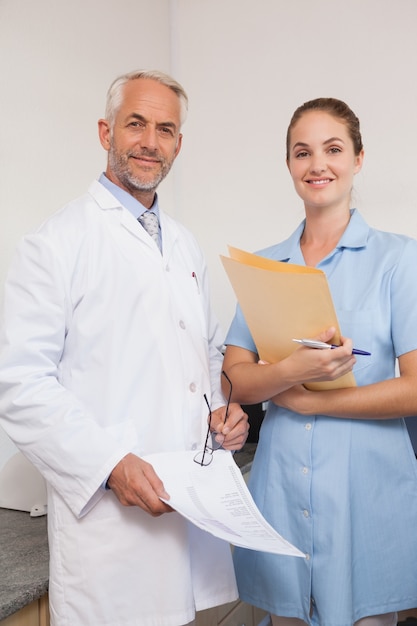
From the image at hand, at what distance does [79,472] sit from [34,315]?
0.95 feet

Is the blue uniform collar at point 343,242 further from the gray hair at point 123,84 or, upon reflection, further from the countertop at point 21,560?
the countertop at point 21,560

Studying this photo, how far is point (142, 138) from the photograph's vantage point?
137 centimetres

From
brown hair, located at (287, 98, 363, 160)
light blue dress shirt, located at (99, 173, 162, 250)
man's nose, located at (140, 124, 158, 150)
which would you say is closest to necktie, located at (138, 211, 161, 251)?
light blue dress shirt, located at (99, 173, 162, 250)

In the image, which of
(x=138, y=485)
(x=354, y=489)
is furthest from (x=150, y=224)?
(x=354, y=489)

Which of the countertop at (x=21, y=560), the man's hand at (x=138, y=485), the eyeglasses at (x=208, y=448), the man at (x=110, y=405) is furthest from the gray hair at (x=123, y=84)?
the countertop at (x=21, y=560)

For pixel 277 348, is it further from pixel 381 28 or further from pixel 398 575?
pixel 381 28

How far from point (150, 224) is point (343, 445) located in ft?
2.03

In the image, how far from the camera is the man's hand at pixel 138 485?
1.05 m

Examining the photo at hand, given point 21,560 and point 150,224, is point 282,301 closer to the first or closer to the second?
point 150,224

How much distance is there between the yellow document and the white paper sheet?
0.25 m

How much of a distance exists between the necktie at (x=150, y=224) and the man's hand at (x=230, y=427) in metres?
0.39

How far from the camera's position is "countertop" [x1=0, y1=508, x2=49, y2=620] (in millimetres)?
1163

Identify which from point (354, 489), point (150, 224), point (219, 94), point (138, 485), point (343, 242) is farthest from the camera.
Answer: point (219, 94)

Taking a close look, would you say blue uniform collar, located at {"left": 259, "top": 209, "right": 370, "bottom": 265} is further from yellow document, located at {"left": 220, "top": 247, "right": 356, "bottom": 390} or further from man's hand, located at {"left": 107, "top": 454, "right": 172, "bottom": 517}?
man's hand, located at {"left": 107, "top": 454, "right": 172, "bottom": 517}
